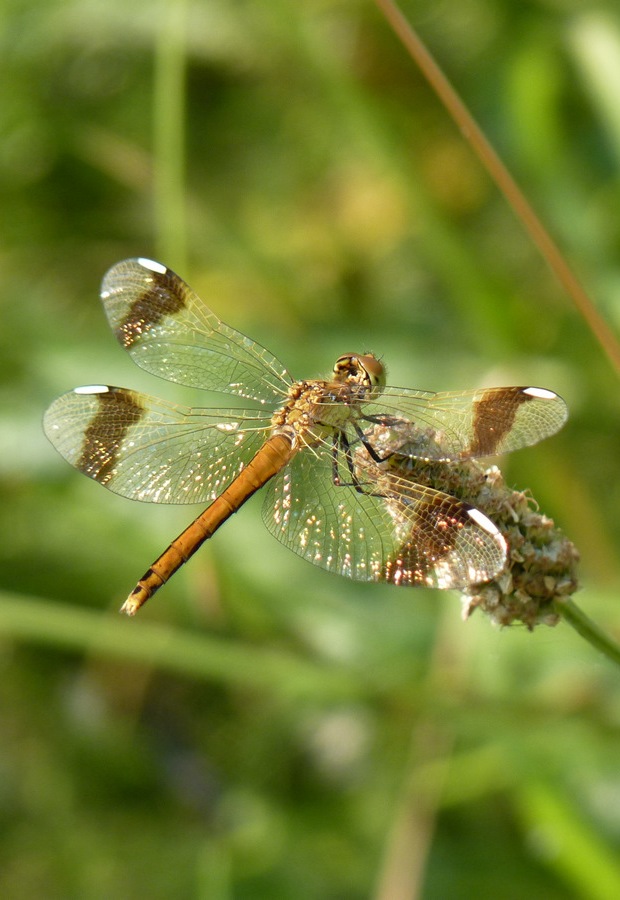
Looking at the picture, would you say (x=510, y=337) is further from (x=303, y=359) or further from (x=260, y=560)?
(x=260, y=560)

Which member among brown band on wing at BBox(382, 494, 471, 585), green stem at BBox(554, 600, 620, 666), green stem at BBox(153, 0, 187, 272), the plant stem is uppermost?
green stem at BBox(153, 0, 187, 272)

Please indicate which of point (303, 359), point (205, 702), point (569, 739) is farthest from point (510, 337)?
point (205, 702)

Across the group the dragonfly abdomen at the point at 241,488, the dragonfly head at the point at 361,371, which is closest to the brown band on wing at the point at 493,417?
the dragonfly head at the point at 361,371

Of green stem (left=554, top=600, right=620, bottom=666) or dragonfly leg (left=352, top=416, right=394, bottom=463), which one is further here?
dragonfly leg (left=352, top=416, right=394, bottom=463)

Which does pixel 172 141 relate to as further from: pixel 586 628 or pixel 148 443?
pixel 586 628

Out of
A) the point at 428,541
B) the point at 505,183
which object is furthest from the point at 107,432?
the point at 505,183

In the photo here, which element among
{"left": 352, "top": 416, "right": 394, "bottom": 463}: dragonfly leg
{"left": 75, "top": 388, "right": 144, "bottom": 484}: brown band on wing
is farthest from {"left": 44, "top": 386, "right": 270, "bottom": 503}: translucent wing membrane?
{"left": 352, "top": 416, "right": 394, "bottom": 463}: dragonfly leg

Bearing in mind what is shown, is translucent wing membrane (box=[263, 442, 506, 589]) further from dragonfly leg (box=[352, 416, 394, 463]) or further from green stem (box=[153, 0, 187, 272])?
green stem (box=[153, 0, 187, 272])
